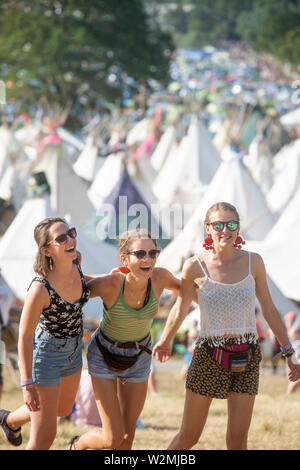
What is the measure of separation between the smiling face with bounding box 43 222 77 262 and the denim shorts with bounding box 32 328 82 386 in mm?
356

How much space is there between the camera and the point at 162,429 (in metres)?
5.72

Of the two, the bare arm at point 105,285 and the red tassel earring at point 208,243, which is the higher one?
the red tassel earring at point 208,243

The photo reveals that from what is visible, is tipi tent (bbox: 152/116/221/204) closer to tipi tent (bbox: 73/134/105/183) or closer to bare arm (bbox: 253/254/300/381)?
tipi tent (bbox: 73/134/105/183)

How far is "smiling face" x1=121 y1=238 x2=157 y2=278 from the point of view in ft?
11.6

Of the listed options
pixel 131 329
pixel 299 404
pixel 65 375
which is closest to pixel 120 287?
pixel 131 329

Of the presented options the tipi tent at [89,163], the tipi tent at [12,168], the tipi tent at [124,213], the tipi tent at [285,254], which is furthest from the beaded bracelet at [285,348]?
the tipi tent at [89,163]

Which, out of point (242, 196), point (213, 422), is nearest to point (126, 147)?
point (242, 196)

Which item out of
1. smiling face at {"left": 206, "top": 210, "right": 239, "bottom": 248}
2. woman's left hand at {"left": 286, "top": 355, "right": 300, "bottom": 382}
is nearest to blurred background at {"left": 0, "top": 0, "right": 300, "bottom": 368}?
smiling face at {"left": 206, "top": 210, "right": 239, "bottom": 248}

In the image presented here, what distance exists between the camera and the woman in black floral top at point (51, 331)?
11.1ft

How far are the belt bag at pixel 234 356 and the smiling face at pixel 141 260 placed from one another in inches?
19.4

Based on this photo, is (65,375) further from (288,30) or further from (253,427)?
(288,30)

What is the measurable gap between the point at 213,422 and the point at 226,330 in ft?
8.42

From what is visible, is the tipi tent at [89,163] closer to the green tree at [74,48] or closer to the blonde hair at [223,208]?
the green tree at [74,48]

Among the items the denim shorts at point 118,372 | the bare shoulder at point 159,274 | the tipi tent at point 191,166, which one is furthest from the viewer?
the tipi tent at point 191,166
